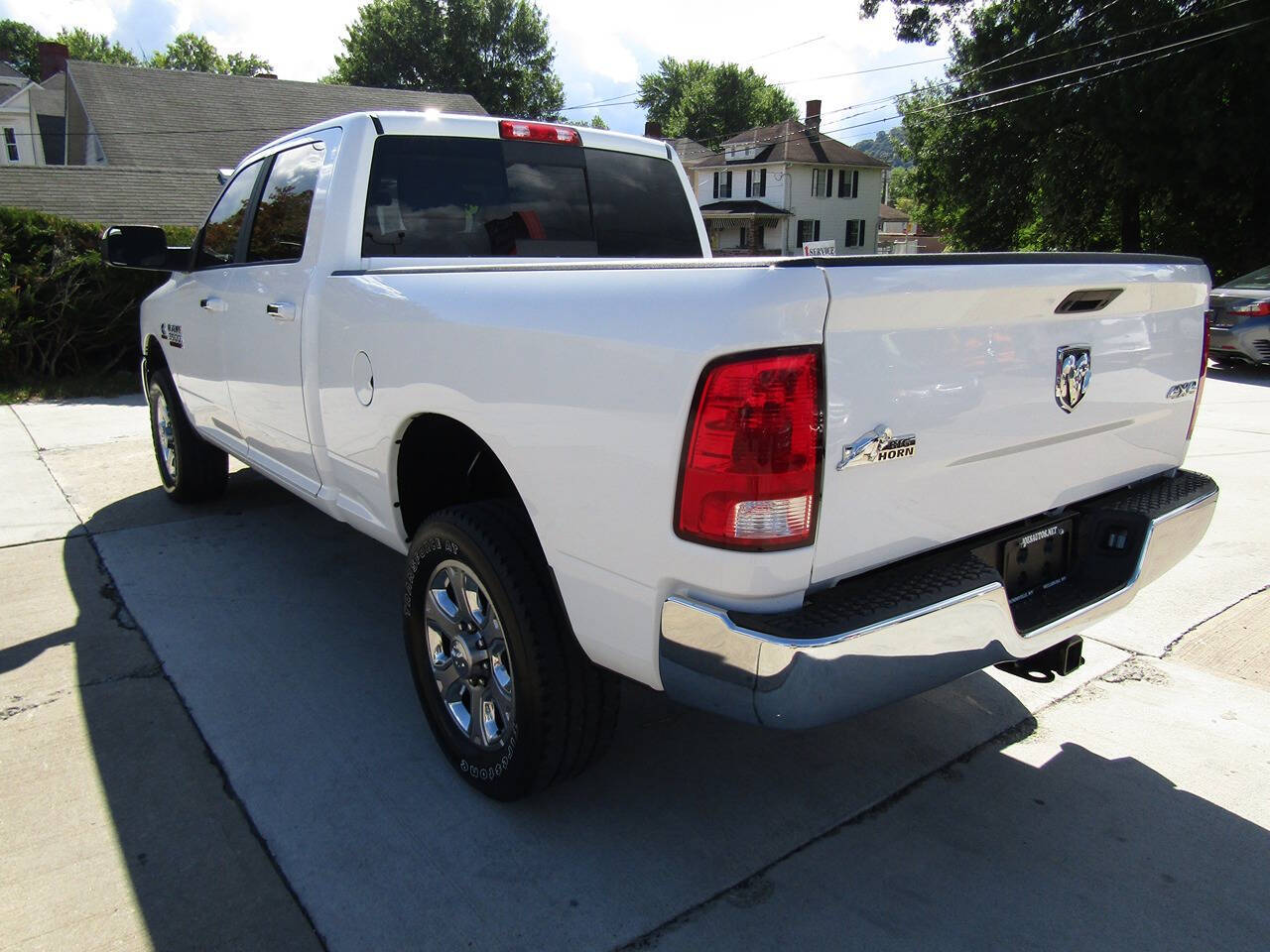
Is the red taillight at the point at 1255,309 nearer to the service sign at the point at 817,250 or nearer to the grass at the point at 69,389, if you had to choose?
the service sign at the point at 817,250

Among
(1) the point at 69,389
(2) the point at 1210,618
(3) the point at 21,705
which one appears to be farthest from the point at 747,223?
(3) the point at 21,705

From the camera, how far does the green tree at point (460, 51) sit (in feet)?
196

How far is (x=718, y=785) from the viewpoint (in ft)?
9.54

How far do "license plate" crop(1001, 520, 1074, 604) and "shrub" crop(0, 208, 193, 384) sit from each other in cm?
1117

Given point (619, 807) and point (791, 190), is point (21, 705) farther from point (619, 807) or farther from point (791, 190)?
point (791, 190)

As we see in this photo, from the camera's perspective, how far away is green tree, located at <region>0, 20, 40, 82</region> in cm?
8350

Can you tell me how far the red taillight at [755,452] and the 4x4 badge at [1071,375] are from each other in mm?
870

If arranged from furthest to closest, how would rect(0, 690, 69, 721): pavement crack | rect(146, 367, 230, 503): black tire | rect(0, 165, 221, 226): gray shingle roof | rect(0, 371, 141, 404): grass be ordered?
rect(0, 165, 221, 226): gray shingle roof < rect(0, 371, 141, 404): grass < rect(146, 367, 230, 503): black tire < rect(0, 690, 69, 721): pavement crack

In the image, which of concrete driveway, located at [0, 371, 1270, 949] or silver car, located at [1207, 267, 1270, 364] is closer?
concrete driveway, located at [0, 371, 1270, 949]

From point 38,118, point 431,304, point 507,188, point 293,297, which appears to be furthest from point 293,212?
point 38,118

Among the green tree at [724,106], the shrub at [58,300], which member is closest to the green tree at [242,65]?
the green tree at [724,106]

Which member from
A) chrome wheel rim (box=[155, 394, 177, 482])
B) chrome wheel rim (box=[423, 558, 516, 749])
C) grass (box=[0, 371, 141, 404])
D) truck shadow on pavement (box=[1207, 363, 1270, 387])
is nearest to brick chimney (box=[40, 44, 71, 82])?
grass (box=[0, 371, 141, 404])

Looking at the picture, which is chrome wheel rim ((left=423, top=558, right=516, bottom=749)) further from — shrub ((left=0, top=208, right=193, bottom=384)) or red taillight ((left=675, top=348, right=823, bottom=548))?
shrub ((left=0, top=208, right=193, bottom=384))

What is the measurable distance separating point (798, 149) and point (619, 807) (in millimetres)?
55068
